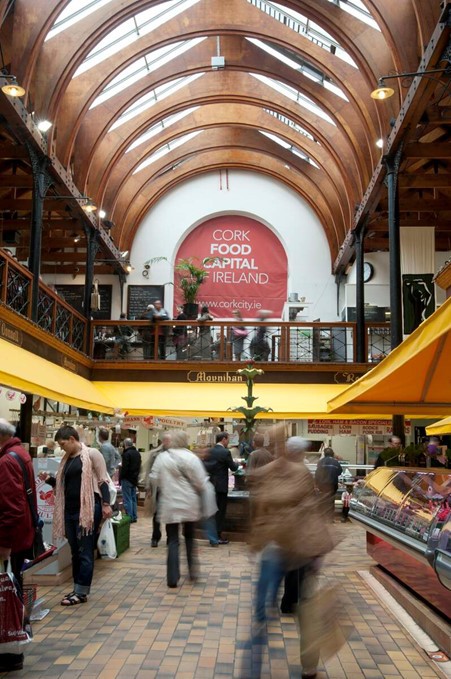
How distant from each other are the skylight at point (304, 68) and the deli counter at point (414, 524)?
13.0 meters

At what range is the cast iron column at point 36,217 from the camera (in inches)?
525

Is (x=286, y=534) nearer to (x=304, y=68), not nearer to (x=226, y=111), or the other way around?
(x=304, y=68)

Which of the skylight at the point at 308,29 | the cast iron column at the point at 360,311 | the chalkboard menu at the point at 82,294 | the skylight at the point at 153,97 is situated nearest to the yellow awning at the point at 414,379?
the cast iron column at the point at 360,311

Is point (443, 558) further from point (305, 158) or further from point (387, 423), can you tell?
point (305, 158)

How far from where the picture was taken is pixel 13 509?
4.45 m

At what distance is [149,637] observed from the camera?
200 inches

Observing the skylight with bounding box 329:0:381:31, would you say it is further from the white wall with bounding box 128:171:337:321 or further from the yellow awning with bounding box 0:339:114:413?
the white wall with bounding box 128:171:337:321

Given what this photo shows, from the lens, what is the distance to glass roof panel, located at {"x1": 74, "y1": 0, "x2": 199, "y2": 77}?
16547mm

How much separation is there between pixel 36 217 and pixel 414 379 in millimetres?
9105

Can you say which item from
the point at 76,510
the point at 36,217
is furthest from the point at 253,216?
the point at 76,510

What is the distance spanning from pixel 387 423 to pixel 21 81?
37.8ft

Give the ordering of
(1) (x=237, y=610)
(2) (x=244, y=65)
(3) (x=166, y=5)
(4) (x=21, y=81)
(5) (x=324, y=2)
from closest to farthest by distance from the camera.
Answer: (1) (x=237, y=610)
(4) (x=21, y=81)
(5) (x=324, y=2)
(3) (x=166, y=5)
(2) (x=244, y=65)

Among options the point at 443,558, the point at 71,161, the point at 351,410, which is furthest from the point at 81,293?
the point at 443,558

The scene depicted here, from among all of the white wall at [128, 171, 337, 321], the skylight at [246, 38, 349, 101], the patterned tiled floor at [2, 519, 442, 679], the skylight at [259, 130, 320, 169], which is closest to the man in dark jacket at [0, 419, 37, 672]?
the patterned tiled floor at [2, 519, 442, 679]
